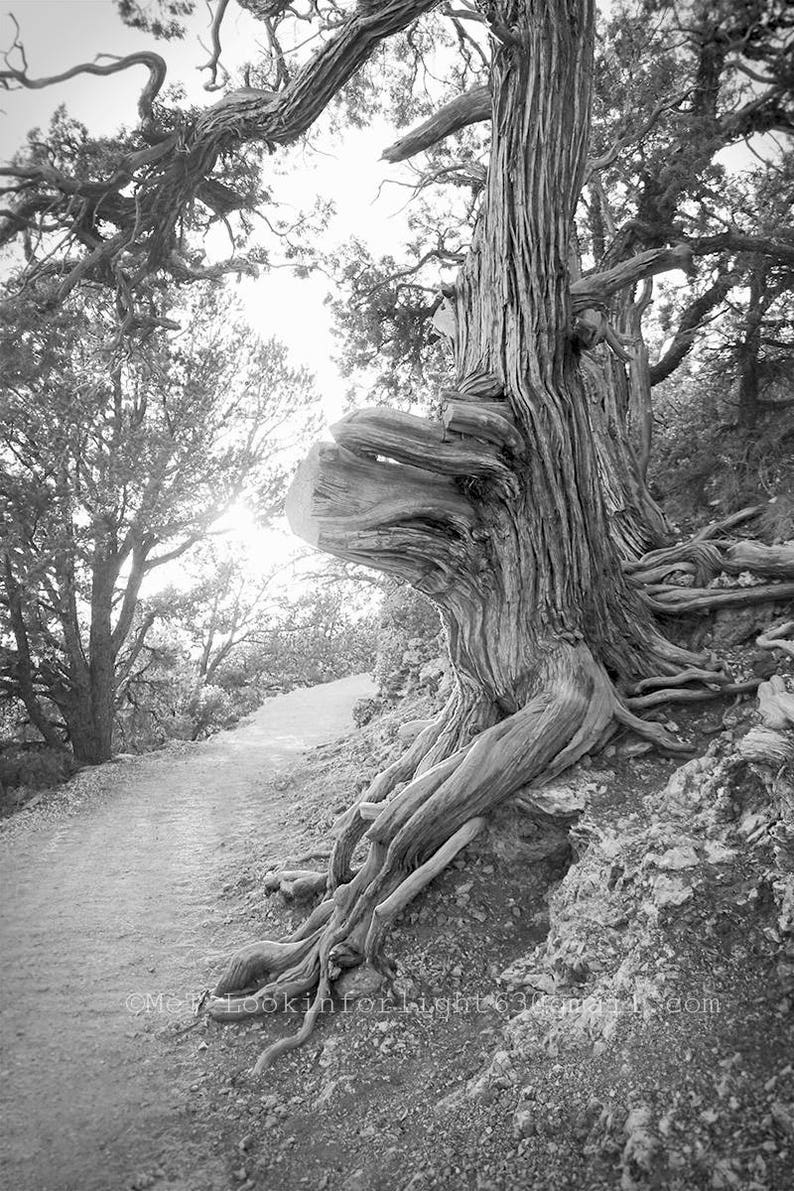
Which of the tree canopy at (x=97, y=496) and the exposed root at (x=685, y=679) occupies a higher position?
the tree canopy at (x=97, y=496)

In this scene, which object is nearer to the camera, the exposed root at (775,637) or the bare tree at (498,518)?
the bare tree at (498,518)

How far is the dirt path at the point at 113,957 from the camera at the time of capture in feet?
9.09

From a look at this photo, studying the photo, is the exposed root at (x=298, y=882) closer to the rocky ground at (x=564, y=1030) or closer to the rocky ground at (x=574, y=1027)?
the rocky ground at (x=564, y=1030)

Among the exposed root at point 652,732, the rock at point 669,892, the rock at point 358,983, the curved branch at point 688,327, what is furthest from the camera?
the curved branch at point 688,327

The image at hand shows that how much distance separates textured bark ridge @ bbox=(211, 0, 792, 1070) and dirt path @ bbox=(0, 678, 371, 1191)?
567 millimetres

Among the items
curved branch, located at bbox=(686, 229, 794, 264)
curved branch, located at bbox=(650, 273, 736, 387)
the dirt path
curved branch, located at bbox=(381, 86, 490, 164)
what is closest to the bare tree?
the dirt path

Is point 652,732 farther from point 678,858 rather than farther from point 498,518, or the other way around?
point 498,518

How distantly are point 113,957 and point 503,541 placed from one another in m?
3.65

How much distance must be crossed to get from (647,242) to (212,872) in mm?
7360

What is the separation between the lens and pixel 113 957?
4281 millimetres

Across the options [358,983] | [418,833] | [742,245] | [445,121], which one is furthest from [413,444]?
[742,245]

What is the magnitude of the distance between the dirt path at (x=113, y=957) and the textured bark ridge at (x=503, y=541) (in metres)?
0.57

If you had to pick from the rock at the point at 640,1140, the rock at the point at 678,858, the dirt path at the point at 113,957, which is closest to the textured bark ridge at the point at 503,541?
the dirt path at the point at 113,957

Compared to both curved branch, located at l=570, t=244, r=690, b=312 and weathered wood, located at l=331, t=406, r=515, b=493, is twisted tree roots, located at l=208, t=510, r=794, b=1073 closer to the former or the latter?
weathered wood, located at l=331, t=406, r=515, b=493
